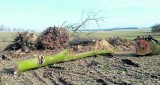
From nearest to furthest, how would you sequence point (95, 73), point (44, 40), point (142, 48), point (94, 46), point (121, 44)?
1. point (95, 73)
2. point (142, 48)
3. point (94, 46)
4. point (44, 40)
5. point (121, 44)

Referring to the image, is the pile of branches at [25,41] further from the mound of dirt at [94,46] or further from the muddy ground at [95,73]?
the muddy ground at [95,73]

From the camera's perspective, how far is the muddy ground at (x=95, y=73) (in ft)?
36.9

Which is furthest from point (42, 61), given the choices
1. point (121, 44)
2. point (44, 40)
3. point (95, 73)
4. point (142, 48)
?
point (121, 44)

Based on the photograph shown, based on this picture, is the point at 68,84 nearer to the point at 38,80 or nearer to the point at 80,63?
the point at 38,80

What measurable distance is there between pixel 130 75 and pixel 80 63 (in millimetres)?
3448

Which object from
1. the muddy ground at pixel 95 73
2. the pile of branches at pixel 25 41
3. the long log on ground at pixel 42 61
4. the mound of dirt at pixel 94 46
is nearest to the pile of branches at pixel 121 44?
the mound of dirt at pixel 94 46

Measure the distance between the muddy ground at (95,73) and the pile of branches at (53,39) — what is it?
392cm

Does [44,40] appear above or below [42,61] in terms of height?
above

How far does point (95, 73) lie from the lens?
12602 mm

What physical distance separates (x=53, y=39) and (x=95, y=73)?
7514 mm

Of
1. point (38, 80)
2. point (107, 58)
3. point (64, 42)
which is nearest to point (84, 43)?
point (64, 42)

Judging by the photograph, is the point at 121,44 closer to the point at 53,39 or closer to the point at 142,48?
the point at 53,39

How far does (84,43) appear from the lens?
65.4 ft

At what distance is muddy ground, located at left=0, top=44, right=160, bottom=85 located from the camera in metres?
11.3
